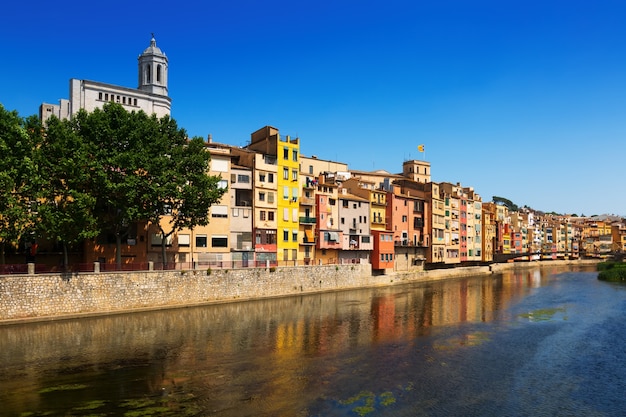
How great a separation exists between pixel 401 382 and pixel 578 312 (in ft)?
111

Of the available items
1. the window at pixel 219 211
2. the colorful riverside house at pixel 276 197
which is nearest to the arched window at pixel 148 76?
the colorful riverside house at pixel 276 197

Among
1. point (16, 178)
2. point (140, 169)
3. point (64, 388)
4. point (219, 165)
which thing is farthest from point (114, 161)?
point (64, 388)

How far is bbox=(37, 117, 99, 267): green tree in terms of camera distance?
1615 inches

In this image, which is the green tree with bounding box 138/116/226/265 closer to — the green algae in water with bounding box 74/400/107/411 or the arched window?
the green algae in water with bounding box 74/400/107/411

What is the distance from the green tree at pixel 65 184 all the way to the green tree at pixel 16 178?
40.2 inches

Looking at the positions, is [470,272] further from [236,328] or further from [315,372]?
[315,372]

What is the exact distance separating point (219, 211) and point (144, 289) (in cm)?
1578

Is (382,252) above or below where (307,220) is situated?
below

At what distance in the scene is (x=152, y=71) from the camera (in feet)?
306

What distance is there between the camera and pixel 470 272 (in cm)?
10631

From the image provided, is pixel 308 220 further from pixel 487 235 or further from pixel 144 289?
pixel 487 235

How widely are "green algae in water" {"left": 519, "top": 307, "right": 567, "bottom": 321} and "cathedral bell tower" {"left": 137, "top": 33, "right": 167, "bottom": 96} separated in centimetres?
7622

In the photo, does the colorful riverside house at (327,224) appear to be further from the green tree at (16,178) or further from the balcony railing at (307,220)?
the green tree at (16,178)

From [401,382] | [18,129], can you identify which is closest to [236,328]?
[401,382]
